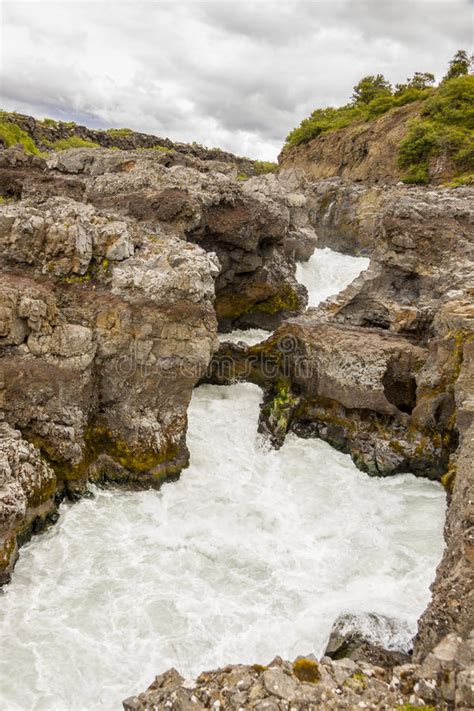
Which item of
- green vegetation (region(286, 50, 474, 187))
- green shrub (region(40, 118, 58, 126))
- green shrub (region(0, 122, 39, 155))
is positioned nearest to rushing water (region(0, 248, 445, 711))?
green vegetation (region(286, 50, 474, 187))

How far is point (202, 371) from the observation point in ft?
51.3

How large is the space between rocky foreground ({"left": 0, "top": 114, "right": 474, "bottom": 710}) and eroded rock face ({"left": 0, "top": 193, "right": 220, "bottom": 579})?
0.15 feet

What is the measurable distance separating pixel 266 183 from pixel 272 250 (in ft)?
21.3

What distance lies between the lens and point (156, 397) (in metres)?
15.1

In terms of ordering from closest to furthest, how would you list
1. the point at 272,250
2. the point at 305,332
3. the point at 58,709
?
1. the point at 58,709
2. the point at 305,332
3. the point at 272,250

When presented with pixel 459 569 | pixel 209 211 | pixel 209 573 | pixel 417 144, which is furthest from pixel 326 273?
pixel 459 569

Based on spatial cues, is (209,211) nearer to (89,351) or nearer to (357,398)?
(357,398)

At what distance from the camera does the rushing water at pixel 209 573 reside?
367 inches

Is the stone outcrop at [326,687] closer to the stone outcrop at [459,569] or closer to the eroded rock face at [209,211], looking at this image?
the stone outcrop at [459,569]

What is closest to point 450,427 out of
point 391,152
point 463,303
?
point 463,303

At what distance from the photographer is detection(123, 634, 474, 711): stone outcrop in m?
6.64

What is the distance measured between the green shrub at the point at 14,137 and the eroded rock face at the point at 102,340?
28.3 meters

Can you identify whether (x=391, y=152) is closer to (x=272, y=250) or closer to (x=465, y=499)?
(x=272, y=250)

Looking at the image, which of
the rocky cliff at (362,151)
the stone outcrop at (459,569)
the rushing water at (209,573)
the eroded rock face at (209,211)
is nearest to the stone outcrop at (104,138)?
the rocky cliff at (362,151)
